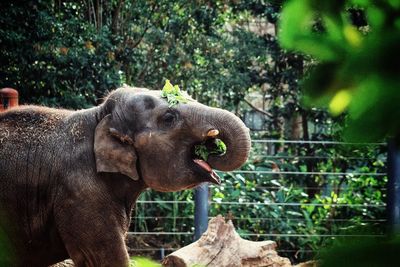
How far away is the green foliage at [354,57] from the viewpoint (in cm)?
84

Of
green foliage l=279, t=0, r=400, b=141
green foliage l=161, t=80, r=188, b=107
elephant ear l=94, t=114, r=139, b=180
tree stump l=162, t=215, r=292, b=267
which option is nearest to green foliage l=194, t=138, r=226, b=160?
green foliage l=161, t=80, r=188, b=107

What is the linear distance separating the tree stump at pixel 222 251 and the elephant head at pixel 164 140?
1.99 ft

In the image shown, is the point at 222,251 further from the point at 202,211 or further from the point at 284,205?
the point at 284,205

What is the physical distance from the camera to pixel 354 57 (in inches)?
34.0

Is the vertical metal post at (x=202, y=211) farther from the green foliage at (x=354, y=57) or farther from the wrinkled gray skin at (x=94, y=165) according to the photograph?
the green foliage at (x=354, y=57)

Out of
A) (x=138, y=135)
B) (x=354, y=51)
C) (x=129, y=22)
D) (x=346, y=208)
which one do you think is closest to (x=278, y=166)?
(x=346, y=208)

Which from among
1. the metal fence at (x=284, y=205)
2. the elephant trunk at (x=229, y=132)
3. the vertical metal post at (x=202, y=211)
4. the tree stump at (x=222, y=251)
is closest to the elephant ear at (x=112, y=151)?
the elephant trunk at (x=229, y=132)

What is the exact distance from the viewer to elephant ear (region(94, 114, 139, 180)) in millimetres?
5008

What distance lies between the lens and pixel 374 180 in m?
8.35

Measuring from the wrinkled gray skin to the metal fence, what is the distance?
3064 millimetres

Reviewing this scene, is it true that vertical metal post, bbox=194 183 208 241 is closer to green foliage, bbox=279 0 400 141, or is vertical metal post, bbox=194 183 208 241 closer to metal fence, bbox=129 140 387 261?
metal fence, bbox=129 140 387 261

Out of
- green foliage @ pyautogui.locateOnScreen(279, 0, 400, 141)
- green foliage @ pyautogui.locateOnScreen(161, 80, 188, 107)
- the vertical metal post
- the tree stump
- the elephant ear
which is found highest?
green foliage @ pyautogui.locateOnScreen(161, 80, 188, 107)

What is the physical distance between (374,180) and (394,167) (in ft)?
3.71

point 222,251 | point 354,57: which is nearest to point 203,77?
point 222,251
